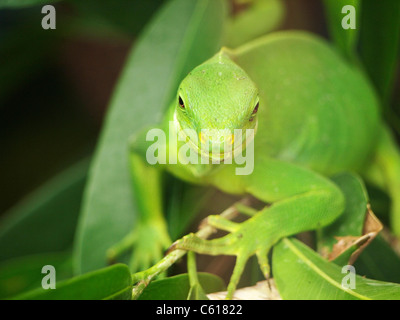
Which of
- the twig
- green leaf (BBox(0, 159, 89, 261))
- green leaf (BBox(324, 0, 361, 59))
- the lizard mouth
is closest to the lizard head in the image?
the lizard mouth

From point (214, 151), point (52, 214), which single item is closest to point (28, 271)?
point (52, 214)

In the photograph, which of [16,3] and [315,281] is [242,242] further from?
[16,3]

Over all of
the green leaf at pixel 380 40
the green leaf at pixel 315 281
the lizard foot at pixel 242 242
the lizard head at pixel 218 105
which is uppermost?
the green leaf at pixel 380 40

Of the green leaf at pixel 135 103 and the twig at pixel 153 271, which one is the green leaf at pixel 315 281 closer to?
the twig at pixel 153 271

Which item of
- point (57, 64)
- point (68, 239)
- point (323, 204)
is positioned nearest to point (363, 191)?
point (323, 204)

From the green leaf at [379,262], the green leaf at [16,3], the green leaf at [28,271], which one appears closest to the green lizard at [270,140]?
the green leaf at [379,262]

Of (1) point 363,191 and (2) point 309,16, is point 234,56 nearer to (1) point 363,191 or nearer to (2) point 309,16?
(1) point 363,191

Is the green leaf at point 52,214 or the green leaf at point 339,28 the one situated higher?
the green leaf at point 339,28
